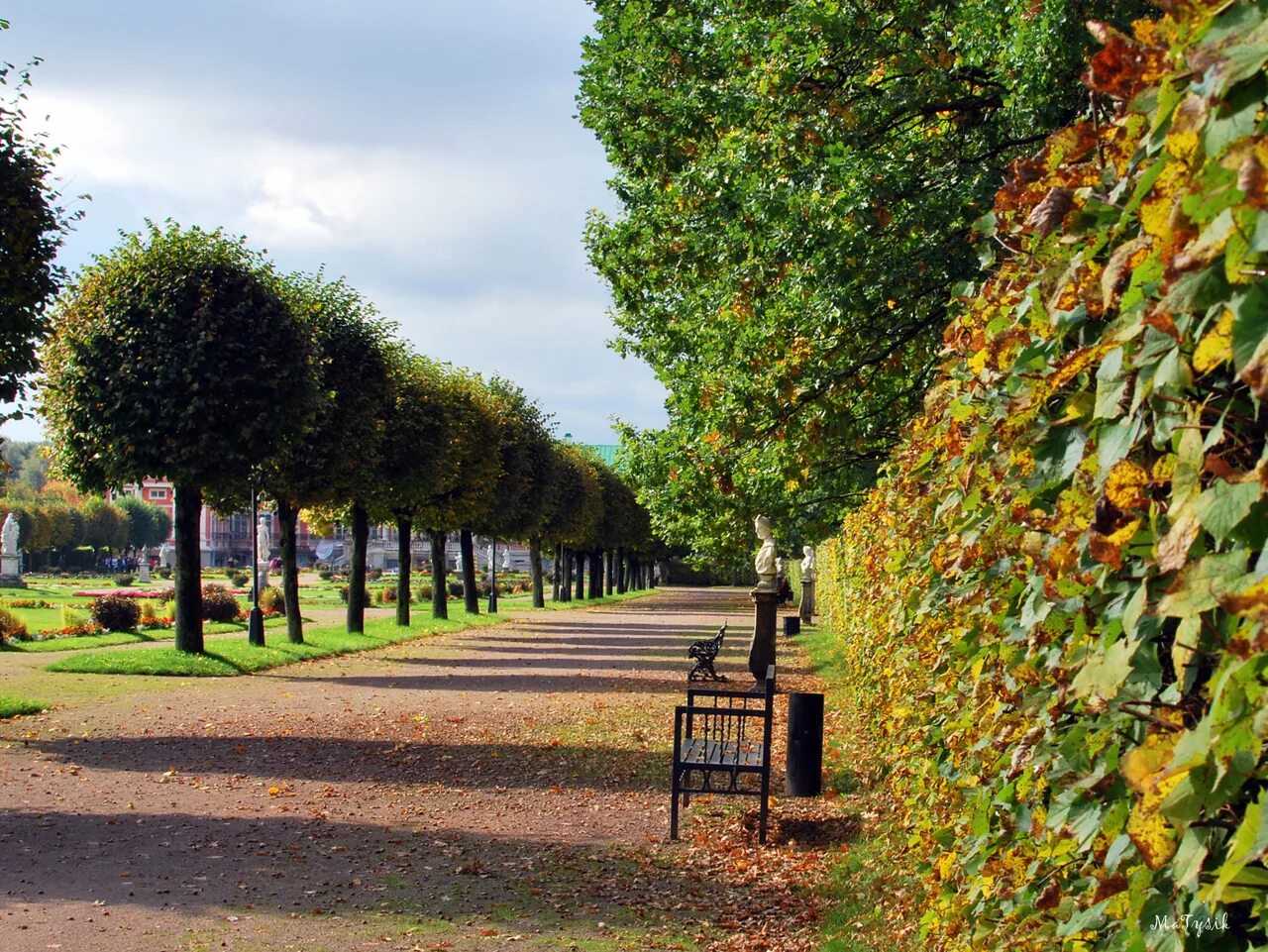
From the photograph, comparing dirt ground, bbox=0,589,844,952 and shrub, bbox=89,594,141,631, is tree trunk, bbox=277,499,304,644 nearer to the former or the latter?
shrub, bbox=89,594,141,631

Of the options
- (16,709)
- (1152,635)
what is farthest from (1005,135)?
(16,709)

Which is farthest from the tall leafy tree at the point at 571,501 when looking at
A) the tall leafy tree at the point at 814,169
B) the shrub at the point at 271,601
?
the tall leafy tree at the point at 814,169

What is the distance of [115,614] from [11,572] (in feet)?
127

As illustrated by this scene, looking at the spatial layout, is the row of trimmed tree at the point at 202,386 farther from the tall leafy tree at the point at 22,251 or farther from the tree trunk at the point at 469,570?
the tree trunk at the point at 469,570

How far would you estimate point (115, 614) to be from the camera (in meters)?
30.0

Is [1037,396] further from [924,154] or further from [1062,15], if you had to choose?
[924,154]

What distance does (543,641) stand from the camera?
33250 mm

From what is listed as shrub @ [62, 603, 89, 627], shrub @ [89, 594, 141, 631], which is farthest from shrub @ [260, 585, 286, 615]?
shrub @ [89, 594, 141, 631]

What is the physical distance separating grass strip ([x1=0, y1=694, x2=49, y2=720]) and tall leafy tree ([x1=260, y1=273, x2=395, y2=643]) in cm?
971

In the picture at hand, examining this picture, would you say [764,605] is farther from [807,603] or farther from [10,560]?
[10,560]

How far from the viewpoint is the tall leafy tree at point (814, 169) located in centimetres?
1139

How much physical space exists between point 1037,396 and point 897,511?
4.71 metres

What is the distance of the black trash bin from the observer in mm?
10602

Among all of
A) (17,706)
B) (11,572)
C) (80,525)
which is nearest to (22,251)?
(17,706)
